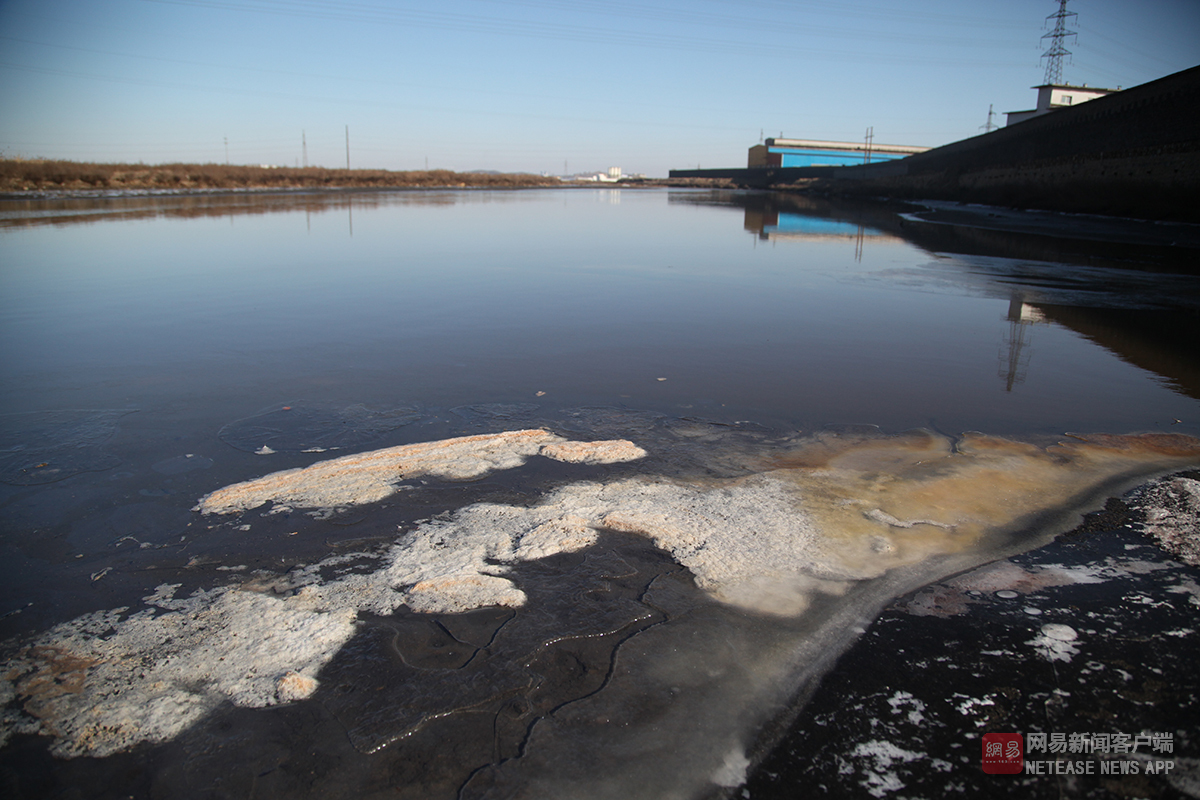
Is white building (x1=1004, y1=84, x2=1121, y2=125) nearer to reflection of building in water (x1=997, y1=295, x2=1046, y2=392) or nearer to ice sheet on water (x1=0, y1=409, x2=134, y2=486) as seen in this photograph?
reflection of building in water (x1=997, y1=295, x2=1046, y2=392)

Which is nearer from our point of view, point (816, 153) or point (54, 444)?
point (54, 444)

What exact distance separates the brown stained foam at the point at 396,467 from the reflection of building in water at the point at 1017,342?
383cm

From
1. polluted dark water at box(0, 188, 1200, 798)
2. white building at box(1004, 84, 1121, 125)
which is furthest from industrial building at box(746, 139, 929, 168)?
polluted dark water at box(0, 188, 1200, 798)

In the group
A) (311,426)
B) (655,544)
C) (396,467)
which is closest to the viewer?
(655,544)

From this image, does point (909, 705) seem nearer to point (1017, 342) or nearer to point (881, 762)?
point (881, 762)

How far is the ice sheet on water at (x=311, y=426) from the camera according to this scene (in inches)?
169

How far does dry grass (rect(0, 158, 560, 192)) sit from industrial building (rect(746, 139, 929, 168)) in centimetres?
3995

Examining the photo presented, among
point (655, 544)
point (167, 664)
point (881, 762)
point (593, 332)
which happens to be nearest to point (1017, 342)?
point (593, 332)

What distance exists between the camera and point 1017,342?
23.8 feet

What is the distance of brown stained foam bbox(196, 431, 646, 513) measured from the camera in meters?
3.57

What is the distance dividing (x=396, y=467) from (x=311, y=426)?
1.01 m

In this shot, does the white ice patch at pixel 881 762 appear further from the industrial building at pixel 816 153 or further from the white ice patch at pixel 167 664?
the industrial building at pixel 816 153

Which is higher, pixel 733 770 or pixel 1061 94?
pixel 1061 94

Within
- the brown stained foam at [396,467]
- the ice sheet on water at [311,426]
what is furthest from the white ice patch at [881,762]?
the ice sheet on water at [311,426]
